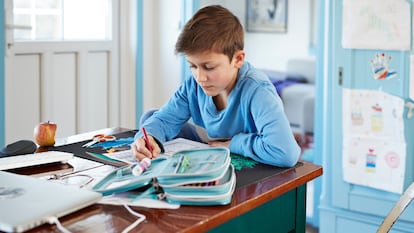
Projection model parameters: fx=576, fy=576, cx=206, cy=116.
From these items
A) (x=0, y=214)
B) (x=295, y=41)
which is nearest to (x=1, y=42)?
(x=0, y=214)

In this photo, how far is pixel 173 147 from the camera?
65.7 inches

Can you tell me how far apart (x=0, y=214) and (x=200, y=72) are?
0.75 m

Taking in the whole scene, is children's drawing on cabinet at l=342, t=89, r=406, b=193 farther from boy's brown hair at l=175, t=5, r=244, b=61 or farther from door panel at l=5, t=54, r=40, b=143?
door panel at l=5, t=54, r=40, b=143

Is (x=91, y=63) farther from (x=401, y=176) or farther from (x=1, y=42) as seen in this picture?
(x=401, y=176)

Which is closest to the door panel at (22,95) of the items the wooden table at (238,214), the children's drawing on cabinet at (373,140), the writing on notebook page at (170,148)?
the writing on notebook page at (170,148)

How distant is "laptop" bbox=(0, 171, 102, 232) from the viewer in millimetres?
971

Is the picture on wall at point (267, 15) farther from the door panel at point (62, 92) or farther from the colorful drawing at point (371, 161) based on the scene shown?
the colorful drawing at point (371, 161)

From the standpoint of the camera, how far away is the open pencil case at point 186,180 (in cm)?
113

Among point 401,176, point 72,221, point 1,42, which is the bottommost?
point 401,176

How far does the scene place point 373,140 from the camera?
261 centimetres

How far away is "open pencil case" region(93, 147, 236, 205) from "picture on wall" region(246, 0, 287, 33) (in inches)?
210

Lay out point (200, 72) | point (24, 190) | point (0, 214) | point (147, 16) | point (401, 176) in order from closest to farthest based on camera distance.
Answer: point (0, 214) < point (24, 190) < point (200, 72) < point (401, 176) < point (147, 16)

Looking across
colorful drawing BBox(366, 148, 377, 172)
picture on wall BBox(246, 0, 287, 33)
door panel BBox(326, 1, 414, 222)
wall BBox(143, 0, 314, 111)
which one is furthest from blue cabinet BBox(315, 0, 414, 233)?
picture on wall BBox(246, 0, 287, 33)

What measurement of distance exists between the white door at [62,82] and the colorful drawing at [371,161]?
60.8 inches
